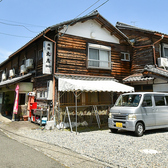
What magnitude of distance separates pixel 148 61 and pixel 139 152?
9.44m

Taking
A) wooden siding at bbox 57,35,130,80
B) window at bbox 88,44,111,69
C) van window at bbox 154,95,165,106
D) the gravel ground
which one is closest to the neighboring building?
wooden siding at bbox 57,35,130,80

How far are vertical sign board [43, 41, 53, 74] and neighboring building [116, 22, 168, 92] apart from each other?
6097 mm

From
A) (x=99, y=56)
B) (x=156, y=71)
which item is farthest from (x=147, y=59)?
(x=99, y=56)

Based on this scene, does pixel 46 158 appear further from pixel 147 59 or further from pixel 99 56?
pixel 147 59

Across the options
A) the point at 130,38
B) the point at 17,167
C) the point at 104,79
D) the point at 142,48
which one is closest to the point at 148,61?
the point at 142,48

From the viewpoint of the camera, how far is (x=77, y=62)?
11.5 m

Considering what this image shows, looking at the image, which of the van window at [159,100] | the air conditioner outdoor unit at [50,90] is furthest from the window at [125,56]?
the air conditioner outdoor unit at [50,90]

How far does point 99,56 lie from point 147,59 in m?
3.98

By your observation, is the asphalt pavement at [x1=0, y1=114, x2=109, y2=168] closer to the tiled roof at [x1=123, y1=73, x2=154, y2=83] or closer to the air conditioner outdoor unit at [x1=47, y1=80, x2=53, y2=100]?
the air conditioner outdoor unit at [x1=47, y1=80, x2=53, y2=100]

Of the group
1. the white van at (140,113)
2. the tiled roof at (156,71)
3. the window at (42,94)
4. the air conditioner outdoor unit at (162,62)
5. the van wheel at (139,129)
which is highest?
the air conditioner outdoor unit at (162,62)

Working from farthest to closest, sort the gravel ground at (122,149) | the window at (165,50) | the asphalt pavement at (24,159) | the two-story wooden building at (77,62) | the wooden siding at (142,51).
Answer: the window at (165,50) → the wooden siding at (142,51) → the two-story wooden building at (77,62) → the gravel ground at (122,149) → the asphalt pavement at (24,159)

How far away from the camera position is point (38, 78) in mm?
12508

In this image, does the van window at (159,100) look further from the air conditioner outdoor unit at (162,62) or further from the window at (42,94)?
the window at (42,94)

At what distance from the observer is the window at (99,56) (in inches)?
484
